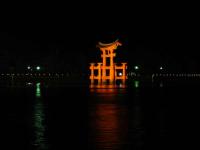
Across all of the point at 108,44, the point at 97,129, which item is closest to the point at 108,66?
the point at 108,44

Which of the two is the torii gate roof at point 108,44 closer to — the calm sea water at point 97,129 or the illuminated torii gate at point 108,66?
the illuminated torii gate at point 108,66

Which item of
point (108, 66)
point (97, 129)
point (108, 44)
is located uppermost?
point (108, 44)

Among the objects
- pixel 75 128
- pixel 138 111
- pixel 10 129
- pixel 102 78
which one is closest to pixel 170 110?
pixel 138 111

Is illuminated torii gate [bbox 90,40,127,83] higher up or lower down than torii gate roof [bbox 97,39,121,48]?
lower down

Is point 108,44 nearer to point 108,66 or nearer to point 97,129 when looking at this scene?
point 108,66

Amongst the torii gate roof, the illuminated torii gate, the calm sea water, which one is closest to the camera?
the calm sea water

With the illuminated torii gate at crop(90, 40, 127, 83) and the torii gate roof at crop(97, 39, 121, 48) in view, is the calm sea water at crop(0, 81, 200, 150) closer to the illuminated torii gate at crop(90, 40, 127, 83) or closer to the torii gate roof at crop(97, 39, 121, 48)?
the torii gate roof at crop(97, 39, 121, 48)

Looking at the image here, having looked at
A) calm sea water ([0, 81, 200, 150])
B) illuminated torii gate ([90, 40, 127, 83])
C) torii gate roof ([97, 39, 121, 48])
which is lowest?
calm sea water ([0, 81, 200, 150])

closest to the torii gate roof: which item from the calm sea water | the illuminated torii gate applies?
the illuminated torii gate

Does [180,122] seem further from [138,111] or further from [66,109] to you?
[66,109]

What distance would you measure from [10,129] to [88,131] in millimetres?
1642

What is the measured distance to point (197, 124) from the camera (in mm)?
10852

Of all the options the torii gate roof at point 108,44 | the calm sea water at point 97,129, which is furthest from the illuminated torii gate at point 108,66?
the calm sea water at point 97,129

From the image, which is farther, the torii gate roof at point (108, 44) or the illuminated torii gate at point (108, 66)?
the illuminated torii gate at point (108, 66)
